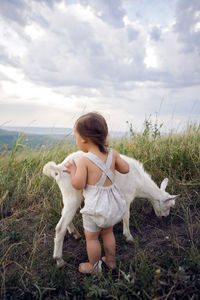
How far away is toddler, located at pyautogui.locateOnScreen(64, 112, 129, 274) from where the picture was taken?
95.3 inches

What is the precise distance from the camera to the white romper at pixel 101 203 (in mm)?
2428

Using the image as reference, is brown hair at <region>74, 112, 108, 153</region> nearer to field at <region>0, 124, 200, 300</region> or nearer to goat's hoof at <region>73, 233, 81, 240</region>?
field at <region>0, 124, 200, 300</region>

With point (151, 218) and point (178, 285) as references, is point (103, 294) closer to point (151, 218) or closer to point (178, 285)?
point (178, 285)

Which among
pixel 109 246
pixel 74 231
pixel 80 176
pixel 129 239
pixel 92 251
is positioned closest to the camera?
pixel 80 176

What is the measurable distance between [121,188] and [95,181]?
0.87 m

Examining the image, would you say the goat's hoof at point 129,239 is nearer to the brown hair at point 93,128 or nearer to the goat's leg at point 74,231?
the goat's leg at point 74,231

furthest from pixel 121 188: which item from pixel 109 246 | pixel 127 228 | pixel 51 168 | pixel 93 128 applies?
pixel 93 128

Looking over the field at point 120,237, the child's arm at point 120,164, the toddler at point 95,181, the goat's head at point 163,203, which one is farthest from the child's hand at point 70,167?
the goat's head at point 163,203

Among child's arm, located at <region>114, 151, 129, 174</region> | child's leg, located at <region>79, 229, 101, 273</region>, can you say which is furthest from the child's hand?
child's leg, located at <region>79, 229, 101, 273</region>

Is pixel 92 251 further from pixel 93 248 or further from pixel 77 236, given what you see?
pixel 77 236

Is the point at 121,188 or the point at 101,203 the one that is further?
the point at 121,188

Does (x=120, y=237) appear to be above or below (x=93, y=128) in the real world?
below

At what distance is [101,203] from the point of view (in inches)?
96.1

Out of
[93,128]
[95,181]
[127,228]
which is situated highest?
[93,128]
